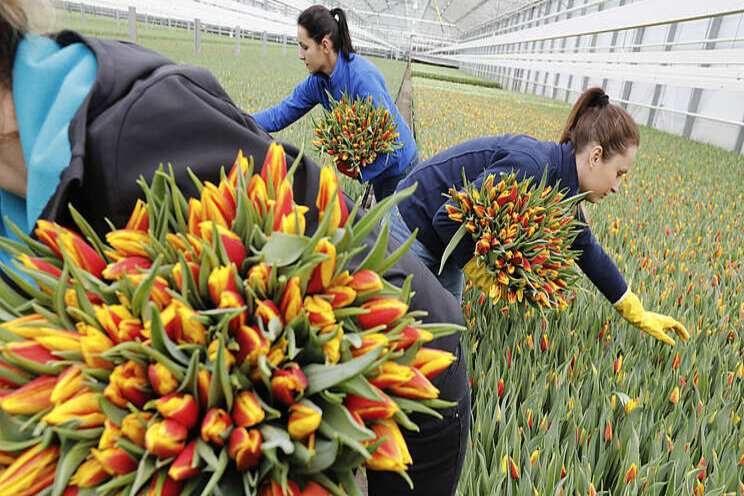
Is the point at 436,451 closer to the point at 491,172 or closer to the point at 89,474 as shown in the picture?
the point at 89,474

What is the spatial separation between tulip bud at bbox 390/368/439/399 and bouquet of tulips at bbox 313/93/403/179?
2324mm

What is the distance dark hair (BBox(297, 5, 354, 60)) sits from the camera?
267 cm

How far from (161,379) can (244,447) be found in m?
0.10

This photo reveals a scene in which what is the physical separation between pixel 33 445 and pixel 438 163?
175 cm

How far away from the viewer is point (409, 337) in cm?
53

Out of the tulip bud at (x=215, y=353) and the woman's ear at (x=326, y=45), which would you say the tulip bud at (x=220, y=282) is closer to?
the tulip bud at (x=215, y=353)

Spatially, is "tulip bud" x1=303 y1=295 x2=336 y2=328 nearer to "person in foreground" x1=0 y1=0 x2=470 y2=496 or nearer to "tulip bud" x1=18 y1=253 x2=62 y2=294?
"person in foreground" x1=0 y1=0 x2=470 y2=496

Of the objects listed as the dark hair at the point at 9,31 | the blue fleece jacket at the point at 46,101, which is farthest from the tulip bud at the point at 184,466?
the dark hair at the point at 9,31

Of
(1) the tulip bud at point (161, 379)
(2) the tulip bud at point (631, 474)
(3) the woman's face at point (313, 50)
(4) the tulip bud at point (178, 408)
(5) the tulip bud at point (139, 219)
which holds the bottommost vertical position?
(2) the tulip bud at point (631, 474)

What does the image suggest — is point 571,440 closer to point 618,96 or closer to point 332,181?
point 332,181

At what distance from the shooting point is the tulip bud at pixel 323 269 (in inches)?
19.3

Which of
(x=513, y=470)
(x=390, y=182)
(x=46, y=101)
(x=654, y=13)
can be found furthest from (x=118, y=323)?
(x=654, y=13)

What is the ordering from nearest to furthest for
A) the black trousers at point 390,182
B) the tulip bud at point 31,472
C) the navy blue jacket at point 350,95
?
the tulip bud at point 31,472 < the navy blue jacket at point 350,95 < the black trousers at point 390,182

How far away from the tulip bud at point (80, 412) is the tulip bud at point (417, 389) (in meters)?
0.28
